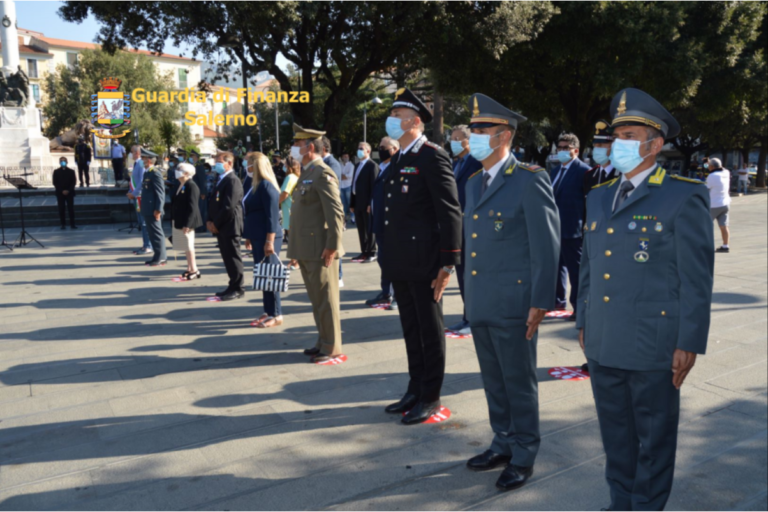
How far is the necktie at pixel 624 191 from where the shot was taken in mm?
3079

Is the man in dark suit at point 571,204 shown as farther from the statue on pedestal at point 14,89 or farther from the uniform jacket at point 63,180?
the statue on pedestal at point 14,89

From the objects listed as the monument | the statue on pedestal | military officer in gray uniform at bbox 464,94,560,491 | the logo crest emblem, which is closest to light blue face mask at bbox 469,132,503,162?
military officer in gray uniform at bbox 464,94,560,491

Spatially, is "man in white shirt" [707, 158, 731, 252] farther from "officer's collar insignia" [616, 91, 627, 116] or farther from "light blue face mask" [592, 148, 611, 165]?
"officer's collar insignia" [616, 91, 627, 116]

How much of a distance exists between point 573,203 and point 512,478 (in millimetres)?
4236

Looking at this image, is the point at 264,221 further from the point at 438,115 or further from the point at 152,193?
the point at 438,115

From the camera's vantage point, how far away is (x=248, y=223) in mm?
7434

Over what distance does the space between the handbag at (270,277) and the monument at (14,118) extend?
23.8 metres

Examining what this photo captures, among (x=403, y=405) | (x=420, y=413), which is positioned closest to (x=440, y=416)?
(x=420, y=413)

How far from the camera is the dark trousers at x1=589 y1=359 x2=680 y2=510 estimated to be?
2.93 metres

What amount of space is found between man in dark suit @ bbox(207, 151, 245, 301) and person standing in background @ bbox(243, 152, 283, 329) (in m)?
0.78

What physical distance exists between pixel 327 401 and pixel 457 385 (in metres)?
1.13

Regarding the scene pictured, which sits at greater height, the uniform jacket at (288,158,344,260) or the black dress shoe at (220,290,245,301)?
the uniform jacket at (288,158,344,260)

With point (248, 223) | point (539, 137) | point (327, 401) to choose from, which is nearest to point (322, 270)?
point (327, 401)

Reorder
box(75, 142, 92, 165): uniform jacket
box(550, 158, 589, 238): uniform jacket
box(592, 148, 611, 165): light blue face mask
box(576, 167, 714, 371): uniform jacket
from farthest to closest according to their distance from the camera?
box(75, 142, 92, 165): uniform jacket → box(550, 158, 589, 238): uniform jacket → box(592, 148, 611, 165): light blue face mask → box(576, 167, 714, 371): uniform jacket
